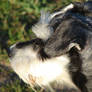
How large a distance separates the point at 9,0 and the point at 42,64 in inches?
92.8

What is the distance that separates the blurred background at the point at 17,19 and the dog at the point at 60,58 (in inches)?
53.5

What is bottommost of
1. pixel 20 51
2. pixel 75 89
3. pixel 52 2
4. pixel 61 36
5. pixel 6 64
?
pixel 6 64

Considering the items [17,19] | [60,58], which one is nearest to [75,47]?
[60,58]

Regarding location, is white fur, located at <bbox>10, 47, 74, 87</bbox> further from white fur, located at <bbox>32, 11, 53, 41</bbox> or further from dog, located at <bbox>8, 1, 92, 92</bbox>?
white fur, located at <bbox>32, 11, 53, 41</bbox>

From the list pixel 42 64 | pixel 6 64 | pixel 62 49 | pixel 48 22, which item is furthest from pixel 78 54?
pixel 6 64

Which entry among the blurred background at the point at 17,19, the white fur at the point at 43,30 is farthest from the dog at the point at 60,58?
the blurred background at the point at 17,19

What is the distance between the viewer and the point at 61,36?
1979mm

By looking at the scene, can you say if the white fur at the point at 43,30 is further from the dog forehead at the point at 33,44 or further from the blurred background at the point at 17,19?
the blurred background at the point at 17,19

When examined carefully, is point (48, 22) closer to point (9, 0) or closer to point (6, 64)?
point (6, 64)

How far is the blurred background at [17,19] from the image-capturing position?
11.8ft

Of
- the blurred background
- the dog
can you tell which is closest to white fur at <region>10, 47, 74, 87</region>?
the dog

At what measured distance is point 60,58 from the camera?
1.94 meters

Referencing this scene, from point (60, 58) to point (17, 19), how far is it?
212cm

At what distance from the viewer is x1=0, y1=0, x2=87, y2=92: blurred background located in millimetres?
3587
